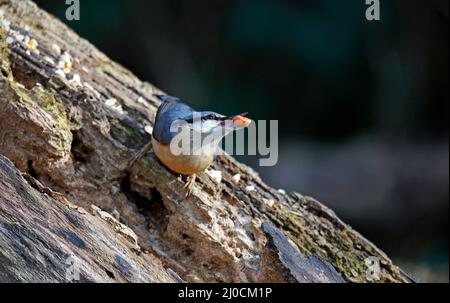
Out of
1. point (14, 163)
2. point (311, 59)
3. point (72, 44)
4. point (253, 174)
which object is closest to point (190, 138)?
point (253, 174)

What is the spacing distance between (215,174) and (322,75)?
16.8 feet

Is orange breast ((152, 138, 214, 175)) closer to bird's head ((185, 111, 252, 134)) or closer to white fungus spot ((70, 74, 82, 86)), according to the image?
bird's head ((185, 111, 252, 134))

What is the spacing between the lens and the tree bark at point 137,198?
3.18 metres

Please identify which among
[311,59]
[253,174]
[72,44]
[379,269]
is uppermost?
[311,59]

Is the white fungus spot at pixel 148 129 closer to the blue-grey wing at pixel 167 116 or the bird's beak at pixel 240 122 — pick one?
A: the blue-grey wing at pixel 167 116

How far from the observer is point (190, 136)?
3449 millimetres

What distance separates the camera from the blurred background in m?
8.46

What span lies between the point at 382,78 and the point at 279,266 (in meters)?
5.54

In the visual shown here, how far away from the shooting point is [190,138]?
3.44 meters

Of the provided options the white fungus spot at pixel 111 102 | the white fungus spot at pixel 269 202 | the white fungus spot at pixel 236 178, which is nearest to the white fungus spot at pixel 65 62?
the white fungus spot at pixel 111 102

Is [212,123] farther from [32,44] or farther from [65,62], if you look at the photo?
[32,44]

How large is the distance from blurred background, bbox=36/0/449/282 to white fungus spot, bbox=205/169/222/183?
4647mm

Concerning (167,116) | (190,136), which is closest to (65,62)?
(167,116)

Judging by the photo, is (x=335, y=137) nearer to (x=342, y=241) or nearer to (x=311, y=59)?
(x=311, y=59)
